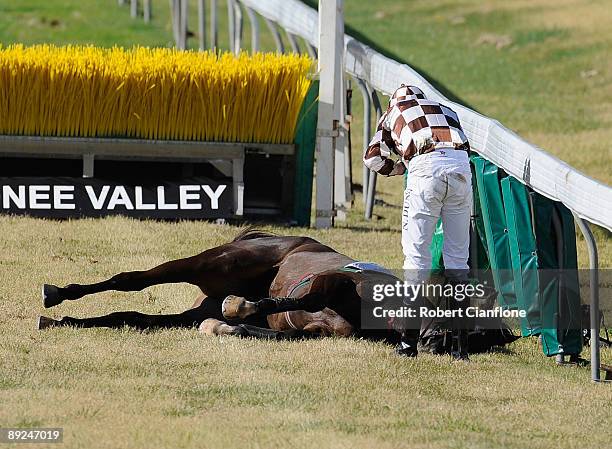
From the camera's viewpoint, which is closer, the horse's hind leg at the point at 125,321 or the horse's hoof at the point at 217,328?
the horse's hoof at the point at 217,328

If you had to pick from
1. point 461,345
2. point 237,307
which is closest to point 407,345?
point 461,345

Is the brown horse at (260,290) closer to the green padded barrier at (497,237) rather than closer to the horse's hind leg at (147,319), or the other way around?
the horse's hind leg at (147,319)

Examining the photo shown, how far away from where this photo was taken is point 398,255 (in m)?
11.5

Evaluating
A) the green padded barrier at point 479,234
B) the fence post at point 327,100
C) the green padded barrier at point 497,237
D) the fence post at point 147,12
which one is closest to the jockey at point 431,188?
the green padded barrier at point 497,237

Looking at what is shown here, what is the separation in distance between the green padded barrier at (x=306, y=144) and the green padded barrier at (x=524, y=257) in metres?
4.79

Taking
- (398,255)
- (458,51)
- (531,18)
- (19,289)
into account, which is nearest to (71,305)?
(19,289)

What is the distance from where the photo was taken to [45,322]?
26.2 feet

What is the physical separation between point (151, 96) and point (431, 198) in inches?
219

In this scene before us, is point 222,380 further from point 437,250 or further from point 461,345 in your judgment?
point 437,250

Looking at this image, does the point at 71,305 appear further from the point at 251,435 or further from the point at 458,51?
the point at 458,51

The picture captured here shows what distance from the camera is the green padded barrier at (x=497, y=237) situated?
8.46m

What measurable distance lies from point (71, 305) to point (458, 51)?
18.5 m

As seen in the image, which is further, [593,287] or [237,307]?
[237,307]

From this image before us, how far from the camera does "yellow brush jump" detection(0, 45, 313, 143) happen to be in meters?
12.5
